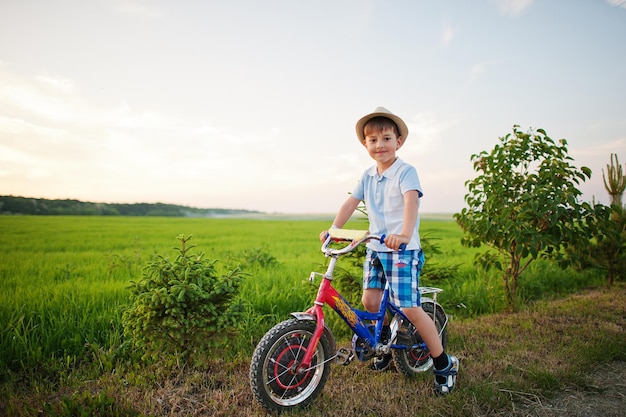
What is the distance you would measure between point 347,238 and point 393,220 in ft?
1.86

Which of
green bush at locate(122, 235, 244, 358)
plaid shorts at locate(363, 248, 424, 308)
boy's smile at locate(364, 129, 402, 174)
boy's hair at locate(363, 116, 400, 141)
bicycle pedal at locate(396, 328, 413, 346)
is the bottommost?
bicycle pedal at locate(396, 328, 413, 346)

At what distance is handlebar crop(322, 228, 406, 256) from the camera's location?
3037 millimetres

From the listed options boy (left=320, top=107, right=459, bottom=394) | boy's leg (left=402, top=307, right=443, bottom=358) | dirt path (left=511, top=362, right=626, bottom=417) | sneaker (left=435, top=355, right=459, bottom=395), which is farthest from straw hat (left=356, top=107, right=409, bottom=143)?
dirt path (left=511, top=362, right=626, bottom=417)

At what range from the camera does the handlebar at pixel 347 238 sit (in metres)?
3.04

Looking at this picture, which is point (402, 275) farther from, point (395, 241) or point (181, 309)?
point (181, 309)

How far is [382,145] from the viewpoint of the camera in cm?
345

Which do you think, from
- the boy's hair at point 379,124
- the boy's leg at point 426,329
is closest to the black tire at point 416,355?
the boy's leg at point 426,329

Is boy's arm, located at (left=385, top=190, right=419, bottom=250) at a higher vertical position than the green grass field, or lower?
higher

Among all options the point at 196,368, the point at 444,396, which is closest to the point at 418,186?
the point at 444,396

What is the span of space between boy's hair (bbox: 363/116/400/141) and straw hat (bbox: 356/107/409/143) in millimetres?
27

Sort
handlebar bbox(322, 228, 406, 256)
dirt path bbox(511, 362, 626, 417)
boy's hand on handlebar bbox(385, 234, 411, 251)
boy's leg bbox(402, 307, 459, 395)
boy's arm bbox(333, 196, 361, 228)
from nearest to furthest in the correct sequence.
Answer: boy's hand on handlebar bbox(385, 234, 411, 251) < handlebar bbox(322, 228, 406, 256) < dirt path bbox(511, 362, 626, 417) < boy's leg bbox(402, 307, 459, 395) < boy's arm bbox(333, 196, 361, 228)

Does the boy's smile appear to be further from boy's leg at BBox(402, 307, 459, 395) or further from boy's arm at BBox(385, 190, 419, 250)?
boy's leg at BBox(402, 307, 459, 395)

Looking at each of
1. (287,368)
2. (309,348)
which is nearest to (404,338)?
(309,348)

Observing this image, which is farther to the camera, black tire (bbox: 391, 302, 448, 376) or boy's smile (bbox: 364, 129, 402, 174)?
black tire (bbox: 391, 302, 448, 376)
